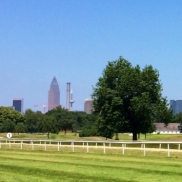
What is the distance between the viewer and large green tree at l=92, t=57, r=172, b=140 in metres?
67.1

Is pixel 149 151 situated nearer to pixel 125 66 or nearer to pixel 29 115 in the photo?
pixel 125 66

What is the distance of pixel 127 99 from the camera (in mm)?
68625

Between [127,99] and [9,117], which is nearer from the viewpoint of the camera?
[127,99]

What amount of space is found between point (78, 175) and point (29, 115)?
509 feet

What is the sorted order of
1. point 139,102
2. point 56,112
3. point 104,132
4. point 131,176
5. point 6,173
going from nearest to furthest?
point 131,176 < point 6,173 < point 139,102 < point 104,132 < point 56,112

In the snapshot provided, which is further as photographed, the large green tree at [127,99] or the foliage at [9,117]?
the foliage at [9,117]

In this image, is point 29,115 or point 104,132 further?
point 29,115

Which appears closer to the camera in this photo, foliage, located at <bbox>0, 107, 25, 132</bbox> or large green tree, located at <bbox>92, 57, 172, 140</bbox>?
→ large green tree, located at <bbox>92, 57, 172, 140</bbox>

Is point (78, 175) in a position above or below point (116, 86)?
below

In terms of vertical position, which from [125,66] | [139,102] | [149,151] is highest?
[125,66]

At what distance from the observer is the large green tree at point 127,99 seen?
67062 mm

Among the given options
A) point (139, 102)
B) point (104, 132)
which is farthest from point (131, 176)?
point (104, 132)

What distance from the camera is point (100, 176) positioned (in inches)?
664

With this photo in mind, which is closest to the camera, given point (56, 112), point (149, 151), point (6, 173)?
point (6, 173)
